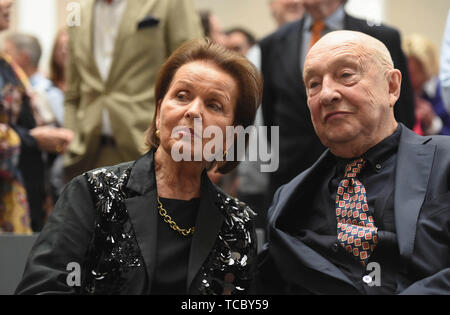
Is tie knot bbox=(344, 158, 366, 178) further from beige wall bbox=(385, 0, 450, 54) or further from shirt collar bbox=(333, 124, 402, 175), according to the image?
beige wall bbox=(385, 0, 450, 54)

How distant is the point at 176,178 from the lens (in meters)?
2.20

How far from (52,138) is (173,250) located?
165cm

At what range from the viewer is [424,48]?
4547 mm

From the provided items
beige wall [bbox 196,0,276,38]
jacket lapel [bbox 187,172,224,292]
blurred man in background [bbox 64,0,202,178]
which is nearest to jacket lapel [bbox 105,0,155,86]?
blurred man in background [bbox 64,0,202,178]

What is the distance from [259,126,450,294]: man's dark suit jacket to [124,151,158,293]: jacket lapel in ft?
1.37

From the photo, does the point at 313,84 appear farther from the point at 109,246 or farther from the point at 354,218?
the point at 109,246

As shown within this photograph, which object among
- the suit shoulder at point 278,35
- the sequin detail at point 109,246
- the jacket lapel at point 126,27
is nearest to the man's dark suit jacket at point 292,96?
the suit shoulder at point 278,35

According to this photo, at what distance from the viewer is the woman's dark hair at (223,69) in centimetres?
225

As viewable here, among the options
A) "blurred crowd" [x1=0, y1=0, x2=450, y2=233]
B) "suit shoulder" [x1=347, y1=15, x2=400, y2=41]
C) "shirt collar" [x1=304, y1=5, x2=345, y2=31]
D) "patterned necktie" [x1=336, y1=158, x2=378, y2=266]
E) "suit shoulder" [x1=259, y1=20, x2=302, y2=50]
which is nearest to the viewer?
"patterned necktie" [x1=336, y1=158, x2=378, y2=266]

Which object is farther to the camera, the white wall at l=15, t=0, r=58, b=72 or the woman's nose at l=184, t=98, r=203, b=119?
the white wall at l=15, t=0, r=58, b=72

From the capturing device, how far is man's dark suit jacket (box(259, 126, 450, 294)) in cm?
190

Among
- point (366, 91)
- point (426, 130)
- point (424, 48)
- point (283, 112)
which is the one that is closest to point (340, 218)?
point (366, 91)

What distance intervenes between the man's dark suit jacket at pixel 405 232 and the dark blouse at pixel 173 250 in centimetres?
30

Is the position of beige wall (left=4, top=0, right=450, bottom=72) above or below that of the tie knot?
above
